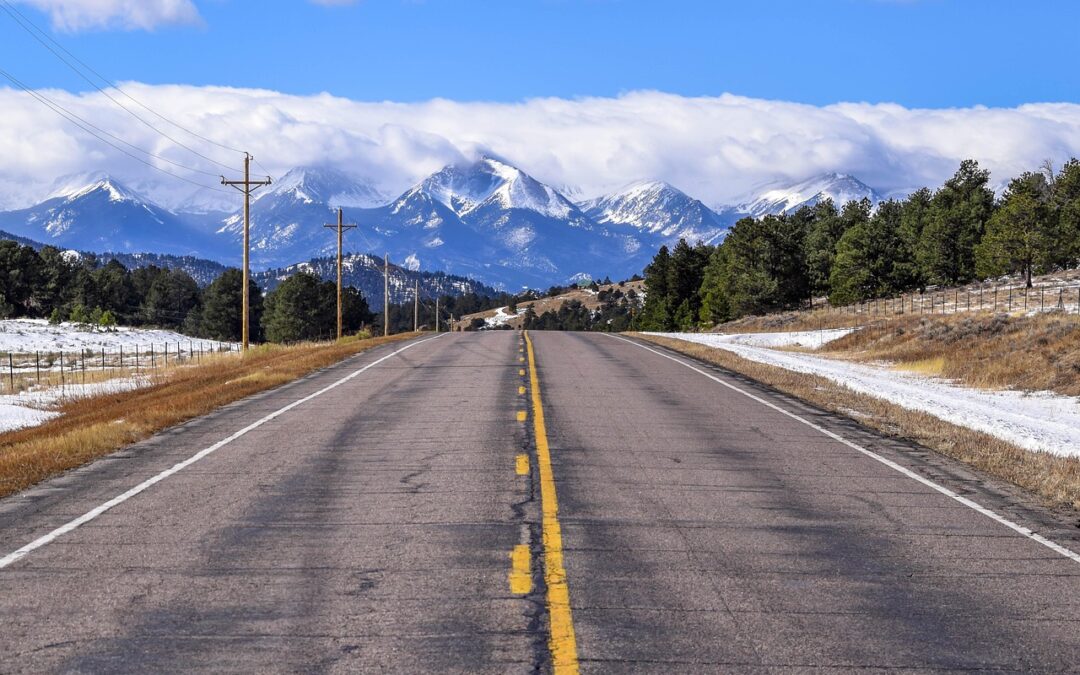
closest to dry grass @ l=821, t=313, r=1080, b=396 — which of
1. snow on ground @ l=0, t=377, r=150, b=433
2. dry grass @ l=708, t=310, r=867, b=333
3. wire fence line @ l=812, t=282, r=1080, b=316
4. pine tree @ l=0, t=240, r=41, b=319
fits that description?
wire fence line @ l=812, t=282, r=1080, b=316

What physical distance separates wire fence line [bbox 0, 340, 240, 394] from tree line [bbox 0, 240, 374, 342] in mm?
24784

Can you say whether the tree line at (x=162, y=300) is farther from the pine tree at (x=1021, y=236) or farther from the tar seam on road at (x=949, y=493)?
the tar seam on road at (x=949, y=493)

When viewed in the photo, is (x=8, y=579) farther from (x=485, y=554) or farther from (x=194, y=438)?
(x=194, y=438)

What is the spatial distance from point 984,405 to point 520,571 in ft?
62.3

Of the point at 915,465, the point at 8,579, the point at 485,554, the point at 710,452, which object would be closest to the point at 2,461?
the point at 8,579

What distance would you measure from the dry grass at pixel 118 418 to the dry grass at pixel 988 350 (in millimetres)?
19158

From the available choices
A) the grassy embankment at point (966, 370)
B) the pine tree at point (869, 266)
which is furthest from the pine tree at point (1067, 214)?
the grassy embankment at point (966, 370)

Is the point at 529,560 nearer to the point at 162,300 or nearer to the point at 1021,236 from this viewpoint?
the point at 1021,236

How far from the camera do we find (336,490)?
10383mm

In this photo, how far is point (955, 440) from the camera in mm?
14852

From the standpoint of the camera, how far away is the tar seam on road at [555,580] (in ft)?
18.2

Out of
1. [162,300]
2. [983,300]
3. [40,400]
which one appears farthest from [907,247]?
[162,300]

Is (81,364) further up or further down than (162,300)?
further down

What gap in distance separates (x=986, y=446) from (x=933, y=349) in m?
23.6
